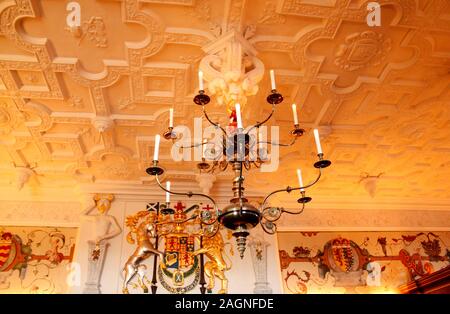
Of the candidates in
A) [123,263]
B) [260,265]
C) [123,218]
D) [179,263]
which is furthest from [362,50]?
[123,263]

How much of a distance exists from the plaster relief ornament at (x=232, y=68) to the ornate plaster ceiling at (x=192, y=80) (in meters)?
0.12

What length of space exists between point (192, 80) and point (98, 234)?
311 cm

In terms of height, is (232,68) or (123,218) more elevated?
(232,68)

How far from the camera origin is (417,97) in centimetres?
451

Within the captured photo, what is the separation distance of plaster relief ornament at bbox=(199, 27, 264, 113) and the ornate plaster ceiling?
122 millimetres

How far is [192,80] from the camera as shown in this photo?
407 centimetres

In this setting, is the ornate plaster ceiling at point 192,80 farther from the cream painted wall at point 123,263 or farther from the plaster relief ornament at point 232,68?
the cream painted wall at point 123,263

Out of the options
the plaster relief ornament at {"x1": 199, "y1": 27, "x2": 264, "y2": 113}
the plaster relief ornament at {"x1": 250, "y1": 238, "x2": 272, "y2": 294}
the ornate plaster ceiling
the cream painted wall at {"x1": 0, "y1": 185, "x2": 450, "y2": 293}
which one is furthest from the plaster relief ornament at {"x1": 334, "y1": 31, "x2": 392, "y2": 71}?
the cream painted wall at {"x1": 0, "y1": 185, "x2": 450, "y2": 293}

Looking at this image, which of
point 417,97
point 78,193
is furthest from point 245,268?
point 417,97

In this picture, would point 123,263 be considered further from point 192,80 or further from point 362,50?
point 362,50

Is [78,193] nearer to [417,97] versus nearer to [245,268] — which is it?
[245,268]

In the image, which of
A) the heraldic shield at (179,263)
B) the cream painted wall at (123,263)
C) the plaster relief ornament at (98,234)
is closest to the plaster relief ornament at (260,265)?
the cream painted wall at (123,263)

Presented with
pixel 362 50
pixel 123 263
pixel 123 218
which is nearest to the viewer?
pixel 362 50

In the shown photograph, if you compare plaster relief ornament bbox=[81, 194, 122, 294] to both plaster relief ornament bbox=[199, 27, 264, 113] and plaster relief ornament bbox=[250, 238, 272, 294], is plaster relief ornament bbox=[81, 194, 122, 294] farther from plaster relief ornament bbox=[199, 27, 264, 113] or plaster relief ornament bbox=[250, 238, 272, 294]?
plaster relief ornament bbox=[199, 27, 264, 113]
